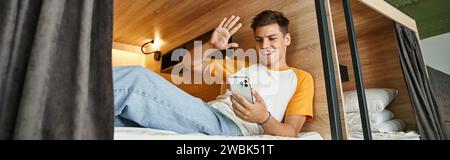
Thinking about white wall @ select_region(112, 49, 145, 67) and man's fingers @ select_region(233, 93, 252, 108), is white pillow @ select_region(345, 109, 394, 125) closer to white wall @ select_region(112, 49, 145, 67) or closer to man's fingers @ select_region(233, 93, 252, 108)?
man's fingers @ select_region(233, 93, 252, 108)

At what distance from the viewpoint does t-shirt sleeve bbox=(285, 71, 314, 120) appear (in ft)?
3.26

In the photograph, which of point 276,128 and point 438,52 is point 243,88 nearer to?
point 276,128

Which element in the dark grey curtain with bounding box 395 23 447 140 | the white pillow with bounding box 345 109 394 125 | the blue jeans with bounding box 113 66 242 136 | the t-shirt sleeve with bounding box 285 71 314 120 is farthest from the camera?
the dark grey curtain with bounding box 395 23 447 140

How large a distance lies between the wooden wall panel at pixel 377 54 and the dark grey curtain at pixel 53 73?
54.5 inches

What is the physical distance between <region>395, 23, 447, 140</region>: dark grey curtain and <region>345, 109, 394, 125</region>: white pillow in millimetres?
161

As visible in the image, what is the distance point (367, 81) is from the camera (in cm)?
166

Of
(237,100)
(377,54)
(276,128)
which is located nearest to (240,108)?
(237,100)

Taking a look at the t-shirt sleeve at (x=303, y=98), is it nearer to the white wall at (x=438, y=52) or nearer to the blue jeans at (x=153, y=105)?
the blue jeans at (x=153, y=105)

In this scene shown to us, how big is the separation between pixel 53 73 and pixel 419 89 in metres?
1.80

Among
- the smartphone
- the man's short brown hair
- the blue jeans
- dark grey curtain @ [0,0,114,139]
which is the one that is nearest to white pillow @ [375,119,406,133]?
the man's short brown hair

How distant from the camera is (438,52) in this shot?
5.78 feet
